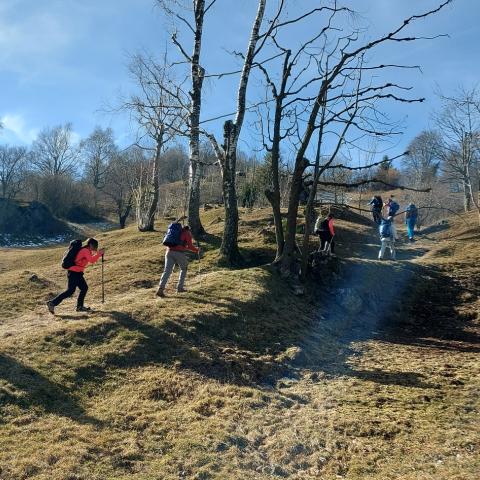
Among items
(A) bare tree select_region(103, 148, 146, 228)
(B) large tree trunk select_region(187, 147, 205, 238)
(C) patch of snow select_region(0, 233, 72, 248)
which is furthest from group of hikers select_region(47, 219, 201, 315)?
(A) bare tree select_region(103, 148, 146, 228)

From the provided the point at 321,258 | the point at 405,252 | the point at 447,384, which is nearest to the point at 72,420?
the point at 447,384

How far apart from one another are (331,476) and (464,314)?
854 cm

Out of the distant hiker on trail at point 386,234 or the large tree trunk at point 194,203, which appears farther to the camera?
the large tree trunk at point 194,203

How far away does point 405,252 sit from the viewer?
20094mm

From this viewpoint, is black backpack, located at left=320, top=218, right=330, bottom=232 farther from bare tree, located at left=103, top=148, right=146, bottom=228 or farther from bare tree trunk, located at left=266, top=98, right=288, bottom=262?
bare tree, located at left=103, top=148, right=146, bottom=228

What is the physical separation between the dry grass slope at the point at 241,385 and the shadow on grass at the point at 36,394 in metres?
0.02

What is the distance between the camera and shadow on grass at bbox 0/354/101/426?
6.78 meters

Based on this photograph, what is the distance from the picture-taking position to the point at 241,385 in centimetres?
787

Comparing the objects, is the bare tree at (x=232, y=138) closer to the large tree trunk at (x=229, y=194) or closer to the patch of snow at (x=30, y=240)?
the large tree trunk at (x=229, y=194)

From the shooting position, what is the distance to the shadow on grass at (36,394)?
22.3 feet

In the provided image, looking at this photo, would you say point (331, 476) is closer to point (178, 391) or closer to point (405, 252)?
point (178, 391)

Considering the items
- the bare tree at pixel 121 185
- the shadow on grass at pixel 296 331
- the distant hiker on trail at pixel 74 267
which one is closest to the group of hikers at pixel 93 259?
the distant hiker on trail at pixel 74 267

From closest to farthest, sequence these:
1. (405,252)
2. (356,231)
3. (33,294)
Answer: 1. (33,294)
2. (405,252)
3. (356,231)

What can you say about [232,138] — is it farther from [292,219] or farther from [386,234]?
[386,234]
